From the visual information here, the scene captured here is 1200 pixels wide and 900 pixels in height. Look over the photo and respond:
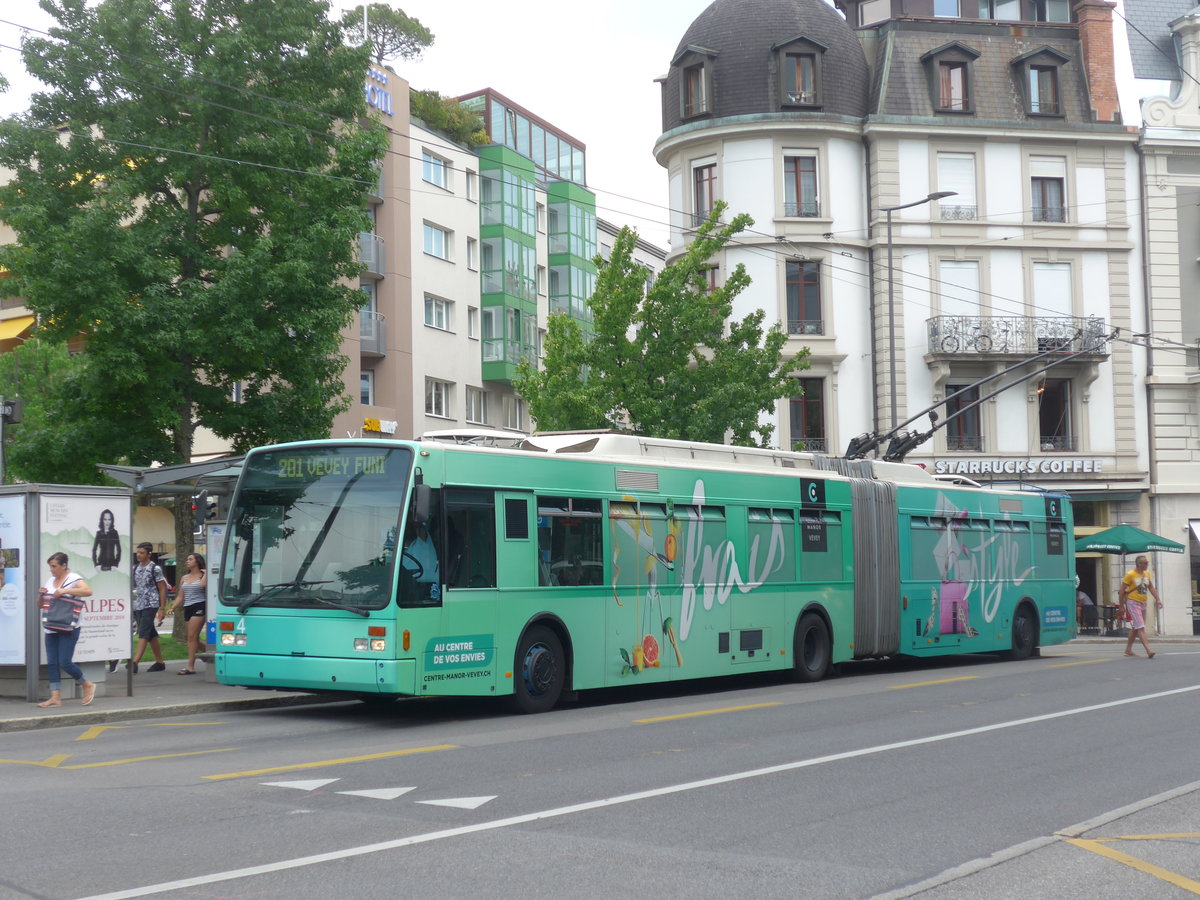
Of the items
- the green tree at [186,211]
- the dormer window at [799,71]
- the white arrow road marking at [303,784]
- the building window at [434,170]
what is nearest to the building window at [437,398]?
the building window at [434,170]

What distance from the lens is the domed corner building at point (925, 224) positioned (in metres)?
41.4

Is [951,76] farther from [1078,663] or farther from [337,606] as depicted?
[337,606]

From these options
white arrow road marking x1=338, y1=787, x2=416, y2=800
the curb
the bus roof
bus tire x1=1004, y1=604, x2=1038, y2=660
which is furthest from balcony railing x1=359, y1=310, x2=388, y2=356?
white arrow road marking x1=338, y1=787, x2=416, y2=800

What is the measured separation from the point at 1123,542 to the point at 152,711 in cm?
2855

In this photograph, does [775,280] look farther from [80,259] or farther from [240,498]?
[240,498]

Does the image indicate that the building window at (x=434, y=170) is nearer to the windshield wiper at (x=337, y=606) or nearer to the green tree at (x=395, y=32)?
the green tree at (x=395, y=32)

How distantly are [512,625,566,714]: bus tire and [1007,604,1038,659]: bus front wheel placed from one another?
12366 mm

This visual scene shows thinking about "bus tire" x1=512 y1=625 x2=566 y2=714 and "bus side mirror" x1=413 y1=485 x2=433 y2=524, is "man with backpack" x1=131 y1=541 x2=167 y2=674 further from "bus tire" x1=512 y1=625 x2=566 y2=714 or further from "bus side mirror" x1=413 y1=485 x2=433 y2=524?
"bus side mirror" x1=413 y1=485 x2=433 y2=524

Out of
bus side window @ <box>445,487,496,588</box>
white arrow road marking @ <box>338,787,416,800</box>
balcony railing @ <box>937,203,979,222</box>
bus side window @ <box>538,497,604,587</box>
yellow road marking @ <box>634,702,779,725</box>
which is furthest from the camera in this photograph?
balcony railing @ <box>937,203,979,222</box>

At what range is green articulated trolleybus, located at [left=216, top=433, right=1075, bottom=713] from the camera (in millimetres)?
13984

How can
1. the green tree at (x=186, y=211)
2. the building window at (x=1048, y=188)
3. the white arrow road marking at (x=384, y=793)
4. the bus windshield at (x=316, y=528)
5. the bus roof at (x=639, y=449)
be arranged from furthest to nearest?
1. the building window at (x=1048, y=188)
2. the green tree at (x=186, y=211)
3. the bus roof at (x=639, y=449)
4. the bus windshield at (x=316, y=528)
5. the white arrow road marking at (x=384, y=793)

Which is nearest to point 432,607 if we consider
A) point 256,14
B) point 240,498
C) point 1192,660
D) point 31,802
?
point 240,498

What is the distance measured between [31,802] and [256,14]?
1664 centimetres

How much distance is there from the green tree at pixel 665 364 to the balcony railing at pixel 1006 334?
9919 millimetres
